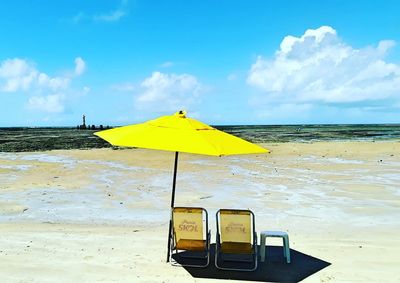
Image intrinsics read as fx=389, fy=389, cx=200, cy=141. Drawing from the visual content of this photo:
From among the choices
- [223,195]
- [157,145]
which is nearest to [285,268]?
[157,145]

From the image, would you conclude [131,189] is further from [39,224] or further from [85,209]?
[39,224]

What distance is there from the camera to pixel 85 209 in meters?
10.8

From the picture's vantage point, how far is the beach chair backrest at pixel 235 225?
237 inches

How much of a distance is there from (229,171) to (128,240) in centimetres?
1206

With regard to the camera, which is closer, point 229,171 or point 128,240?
point 128,240

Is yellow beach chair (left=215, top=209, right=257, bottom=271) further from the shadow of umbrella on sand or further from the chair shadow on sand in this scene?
the shadow of umbrella on sand

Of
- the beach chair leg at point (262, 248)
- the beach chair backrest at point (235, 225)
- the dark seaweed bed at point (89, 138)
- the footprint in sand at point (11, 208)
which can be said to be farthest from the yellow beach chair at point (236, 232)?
the dark seaweed bed at point (89, 138)

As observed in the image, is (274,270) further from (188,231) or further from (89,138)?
(89,138)

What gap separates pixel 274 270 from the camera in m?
6.30

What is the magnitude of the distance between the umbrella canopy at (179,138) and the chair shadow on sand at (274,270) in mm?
1913

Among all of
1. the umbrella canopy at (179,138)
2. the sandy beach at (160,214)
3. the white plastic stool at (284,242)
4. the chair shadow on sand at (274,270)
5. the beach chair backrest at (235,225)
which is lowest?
the chair shadow on sand at (274,270)

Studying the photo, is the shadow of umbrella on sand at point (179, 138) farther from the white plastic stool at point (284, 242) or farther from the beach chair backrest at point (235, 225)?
the white plastic stool at point (284, 242)

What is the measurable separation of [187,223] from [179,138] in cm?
139

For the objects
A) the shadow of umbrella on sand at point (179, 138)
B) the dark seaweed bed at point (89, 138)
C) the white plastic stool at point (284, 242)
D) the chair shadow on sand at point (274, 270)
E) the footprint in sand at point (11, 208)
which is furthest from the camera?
the dark seaweed bed at point (89, 138)
